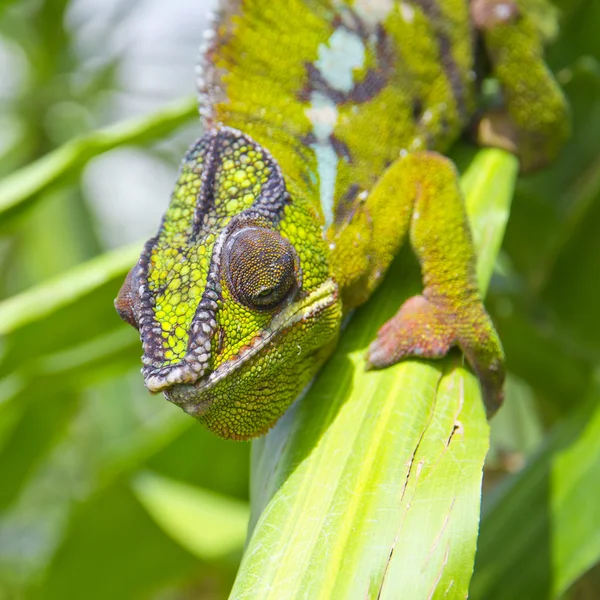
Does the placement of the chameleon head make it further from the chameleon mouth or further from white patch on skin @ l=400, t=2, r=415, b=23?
white patch on skin @ l=400, t=2, r=415, b=23

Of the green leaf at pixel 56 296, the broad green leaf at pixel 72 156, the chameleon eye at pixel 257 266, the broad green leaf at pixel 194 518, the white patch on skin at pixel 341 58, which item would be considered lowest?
the broad green leaf at pixel 194 518

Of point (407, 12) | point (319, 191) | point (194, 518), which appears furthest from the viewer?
point (194, 518)

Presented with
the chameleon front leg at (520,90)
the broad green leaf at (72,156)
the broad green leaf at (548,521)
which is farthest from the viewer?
the chameleon front leg at (520,90)

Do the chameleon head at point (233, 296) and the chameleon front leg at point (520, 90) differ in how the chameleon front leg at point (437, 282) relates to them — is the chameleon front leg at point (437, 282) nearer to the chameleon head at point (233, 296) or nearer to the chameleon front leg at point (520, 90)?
the chameleon head at point (233, 296)

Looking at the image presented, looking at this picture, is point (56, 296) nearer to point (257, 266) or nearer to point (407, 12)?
point (257, 266)

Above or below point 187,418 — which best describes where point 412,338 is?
above

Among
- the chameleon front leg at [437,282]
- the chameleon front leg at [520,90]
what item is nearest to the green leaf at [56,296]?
the chameleon front leg at [437,282]

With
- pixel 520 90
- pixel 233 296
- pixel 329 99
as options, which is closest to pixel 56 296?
pixel 233 296

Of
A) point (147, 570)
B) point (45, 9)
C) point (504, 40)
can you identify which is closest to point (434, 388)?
point (504, 40)
